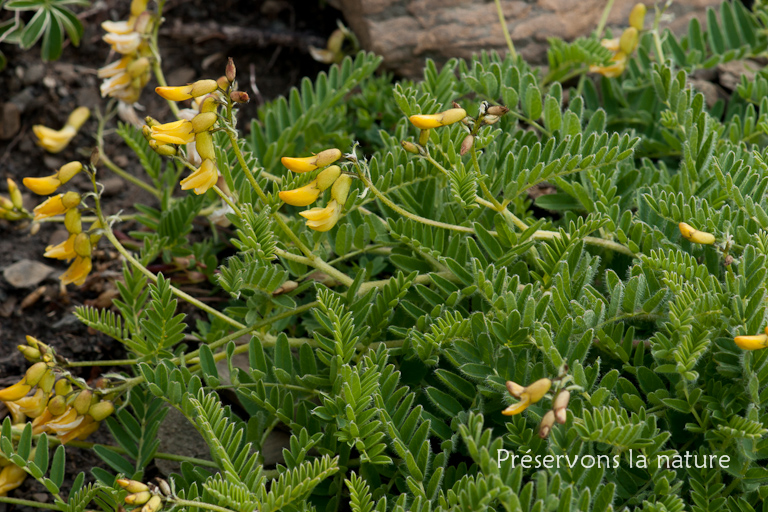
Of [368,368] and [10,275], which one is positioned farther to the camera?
[10,275]

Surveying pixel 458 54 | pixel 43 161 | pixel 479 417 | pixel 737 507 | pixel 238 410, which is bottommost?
pixel 238 410

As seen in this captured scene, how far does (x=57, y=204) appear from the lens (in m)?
1.55

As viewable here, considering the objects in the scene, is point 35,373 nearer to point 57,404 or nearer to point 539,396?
point 57,404

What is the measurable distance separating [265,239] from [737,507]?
3.10ft

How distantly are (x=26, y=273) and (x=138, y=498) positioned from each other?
1263 millimetres

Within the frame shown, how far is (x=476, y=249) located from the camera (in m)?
1.42

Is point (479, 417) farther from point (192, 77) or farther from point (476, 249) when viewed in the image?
point (192, 77)

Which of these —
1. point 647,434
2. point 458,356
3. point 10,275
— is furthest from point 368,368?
point 10,275

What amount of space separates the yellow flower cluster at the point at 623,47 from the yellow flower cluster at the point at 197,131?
119cm

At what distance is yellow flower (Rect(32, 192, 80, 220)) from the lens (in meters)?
1.52

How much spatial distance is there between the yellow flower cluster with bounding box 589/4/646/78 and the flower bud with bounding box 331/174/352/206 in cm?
105

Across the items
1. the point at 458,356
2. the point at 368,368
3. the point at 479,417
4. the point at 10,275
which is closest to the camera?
the point at 479,417

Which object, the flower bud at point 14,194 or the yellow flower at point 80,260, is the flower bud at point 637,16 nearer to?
the yellow flower at point 80,260

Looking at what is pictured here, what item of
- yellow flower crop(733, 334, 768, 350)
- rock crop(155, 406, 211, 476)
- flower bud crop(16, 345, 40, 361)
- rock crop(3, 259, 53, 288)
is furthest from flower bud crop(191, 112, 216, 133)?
rock crop(3, 259, 53, 288)
